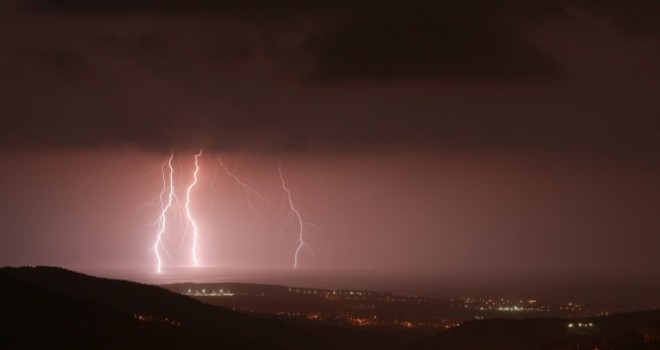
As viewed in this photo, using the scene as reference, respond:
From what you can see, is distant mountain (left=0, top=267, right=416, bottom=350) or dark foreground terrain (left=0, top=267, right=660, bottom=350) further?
dark foreground terrain (left=0, top=267, right=660, bottom=350)

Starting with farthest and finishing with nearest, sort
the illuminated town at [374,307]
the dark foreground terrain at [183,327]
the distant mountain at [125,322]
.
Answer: the illuminated town at [374,307] < the dark foreground terrain at [183,327] < the distant mountain at [125,322]

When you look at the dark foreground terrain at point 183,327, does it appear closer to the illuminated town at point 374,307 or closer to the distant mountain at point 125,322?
the distant mountain at point 125,322

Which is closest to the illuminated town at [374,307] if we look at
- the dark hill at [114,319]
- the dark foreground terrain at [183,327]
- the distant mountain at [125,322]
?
the dark foreground terrain at [183,327]

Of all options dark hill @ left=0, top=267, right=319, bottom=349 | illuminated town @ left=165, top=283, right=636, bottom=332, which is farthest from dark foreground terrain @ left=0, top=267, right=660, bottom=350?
illuminated town @ left=165, top=283, right=636, bottom=332

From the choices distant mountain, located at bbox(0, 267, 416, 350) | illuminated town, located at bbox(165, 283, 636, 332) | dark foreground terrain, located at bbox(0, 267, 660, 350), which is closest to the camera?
distant mountain, located at bbox(0, 267, 416, 350)

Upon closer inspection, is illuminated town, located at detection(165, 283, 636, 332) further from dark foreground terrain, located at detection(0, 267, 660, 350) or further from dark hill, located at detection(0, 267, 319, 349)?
dark hill, located at detection(0, 267, 319, 349)

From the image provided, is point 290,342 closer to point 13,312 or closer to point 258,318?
point 258,318

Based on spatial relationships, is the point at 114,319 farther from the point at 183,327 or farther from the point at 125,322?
the point at 183,327

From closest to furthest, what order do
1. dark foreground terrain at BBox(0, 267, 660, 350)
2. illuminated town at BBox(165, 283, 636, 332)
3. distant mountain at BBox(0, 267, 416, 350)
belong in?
distant mountain at BBox(0, 267, 416, 350) < dark foreground terrain at BBox(0, 267, 660, 350) < illuminated town at BBox(165, 283, 636, 332)
